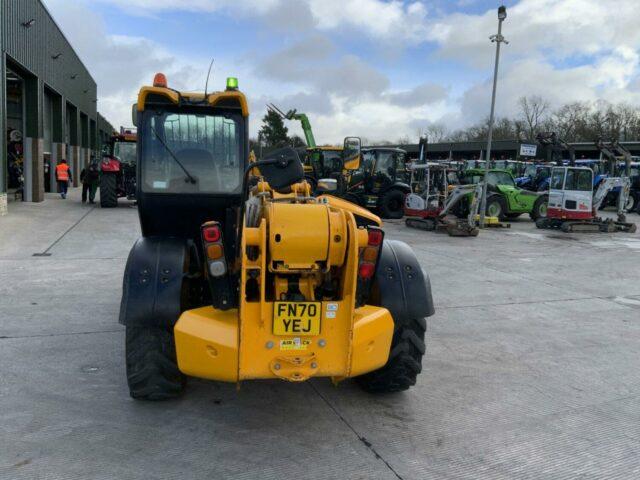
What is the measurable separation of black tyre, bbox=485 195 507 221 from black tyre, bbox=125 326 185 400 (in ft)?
53.4

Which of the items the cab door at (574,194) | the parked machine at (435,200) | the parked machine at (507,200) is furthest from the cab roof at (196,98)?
the cab door at (574,194)

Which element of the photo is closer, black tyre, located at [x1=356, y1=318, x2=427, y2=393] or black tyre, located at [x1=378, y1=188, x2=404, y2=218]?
black tyre, located at [x1=356, y1=318, x2=427, y2=393]

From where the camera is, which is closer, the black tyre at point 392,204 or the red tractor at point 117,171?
the red tractor at point 117,171

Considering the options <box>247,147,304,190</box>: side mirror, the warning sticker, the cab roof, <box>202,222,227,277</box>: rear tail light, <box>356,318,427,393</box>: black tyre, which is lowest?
<box>356,318,427,393</box>: black tyre

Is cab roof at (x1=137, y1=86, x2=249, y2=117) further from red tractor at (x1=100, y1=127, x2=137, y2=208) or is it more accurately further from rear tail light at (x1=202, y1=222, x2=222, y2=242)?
red tractor at (x1=100, y1=127, x2=137, y2=208)

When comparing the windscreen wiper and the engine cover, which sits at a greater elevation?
the windscreen wiper

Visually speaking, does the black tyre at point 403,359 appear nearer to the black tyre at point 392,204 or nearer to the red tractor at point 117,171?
the red tractor at point 117,171

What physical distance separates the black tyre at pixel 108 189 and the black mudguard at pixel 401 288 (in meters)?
15.9

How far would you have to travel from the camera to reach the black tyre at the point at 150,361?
12.7 feet

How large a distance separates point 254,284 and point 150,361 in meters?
1.00

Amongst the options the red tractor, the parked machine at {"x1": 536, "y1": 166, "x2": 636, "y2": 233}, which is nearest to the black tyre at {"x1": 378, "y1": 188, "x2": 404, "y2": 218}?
the parked machine at {"x1": 536, "y1": 166, "x2": 636, "y2": 233}

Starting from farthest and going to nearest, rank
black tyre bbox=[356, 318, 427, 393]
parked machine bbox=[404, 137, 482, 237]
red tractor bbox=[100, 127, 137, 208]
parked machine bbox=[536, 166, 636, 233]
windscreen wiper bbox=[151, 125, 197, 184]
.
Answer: red tractor bbox=[100, 127, 137, 208] < parked machine bbox=[536, 166, 636, 233] < parked machine bbox=[404, 137, 482, 237] < windscreen wiper bbox=[151, 125, 197, 184] < black tyre bbox=[356, 318, 427, 393]

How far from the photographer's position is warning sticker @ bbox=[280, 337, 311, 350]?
3400 mm

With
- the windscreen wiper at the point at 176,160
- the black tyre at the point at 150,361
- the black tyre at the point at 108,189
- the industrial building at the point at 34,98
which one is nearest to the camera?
the black tyre at the point at 150,361
